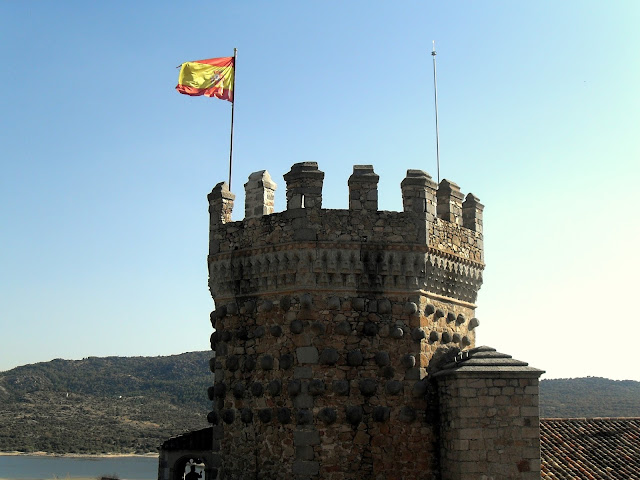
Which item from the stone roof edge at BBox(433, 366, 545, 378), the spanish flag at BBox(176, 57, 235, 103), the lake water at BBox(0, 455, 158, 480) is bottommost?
the lake water at BBox(0, 455, 158, 480)

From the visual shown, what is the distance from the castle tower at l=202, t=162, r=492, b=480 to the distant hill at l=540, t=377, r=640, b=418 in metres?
28.0

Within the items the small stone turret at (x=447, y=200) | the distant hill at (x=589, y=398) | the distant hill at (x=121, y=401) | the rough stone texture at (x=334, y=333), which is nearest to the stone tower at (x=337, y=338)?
the rough stone texture at (x=334, y=333)

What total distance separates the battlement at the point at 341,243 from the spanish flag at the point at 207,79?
2.43 metres

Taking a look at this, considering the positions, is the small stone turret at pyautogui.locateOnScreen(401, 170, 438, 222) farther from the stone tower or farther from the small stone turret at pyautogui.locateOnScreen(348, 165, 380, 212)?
the small stone turret at pyautogui.locateOnScreen(348, 165, 380, 212)

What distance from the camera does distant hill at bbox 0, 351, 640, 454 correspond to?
50938 mm

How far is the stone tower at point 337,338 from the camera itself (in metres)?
11.5

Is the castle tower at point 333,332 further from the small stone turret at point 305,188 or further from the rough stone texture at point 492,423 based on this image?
the rough stone texture at point 492,423

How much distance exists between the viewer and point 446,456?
1134 centimetres

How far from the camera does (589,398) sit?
56.7m

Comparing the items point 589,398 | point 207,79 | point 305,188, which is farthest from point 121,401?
point 305,188

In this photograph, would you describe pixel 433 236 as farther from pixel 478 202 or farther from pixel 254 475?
pixel 254 475

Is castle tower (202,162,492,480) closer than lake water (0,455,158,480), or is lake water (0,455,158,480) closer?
castle tower (202,162,492,480)

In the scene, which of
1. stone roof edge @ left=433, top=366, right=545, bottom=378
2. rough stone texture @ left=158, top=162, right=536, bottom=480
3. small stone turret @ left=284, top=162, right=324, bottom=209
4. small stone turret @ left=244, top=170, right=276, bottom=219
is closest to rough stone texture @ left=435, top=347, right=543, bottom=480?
stone roof edge @ left=433, top=366, right=545, bottom=378

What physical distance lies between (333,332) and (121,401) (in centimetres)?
5727
